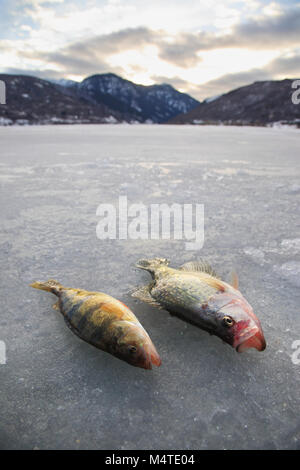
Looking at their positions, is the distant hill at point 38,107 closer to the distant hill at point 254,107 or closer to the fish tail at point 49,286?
the distant hill at point 254,107

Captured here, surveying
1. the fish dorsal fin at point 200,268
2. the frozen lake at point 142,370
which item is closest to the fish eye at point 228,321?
the frozen lake at point 142,370

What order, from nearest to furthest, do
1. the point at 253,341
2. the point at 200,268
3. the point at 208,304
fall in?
the point at 253,341, the point at 208,304, the point at 200,268

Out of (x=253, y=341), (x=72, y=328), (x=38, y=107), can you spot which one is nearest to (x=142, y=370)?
(x=72, y=328)

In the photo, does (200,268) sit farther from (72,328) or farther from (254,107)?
(254,107)

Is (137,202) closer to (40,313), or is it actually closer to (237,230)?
(237,230)

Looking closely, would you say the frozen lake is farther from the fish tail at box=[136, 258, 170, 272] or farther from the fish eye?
the fish eye

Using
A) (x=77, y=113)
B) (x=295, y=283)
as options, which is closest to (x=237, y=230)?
(x=295, y=283)

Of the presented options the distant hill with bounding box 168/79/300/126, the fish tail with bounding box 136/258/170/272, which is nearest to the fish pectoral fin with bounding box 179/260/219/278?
the fish tail with bounding box 136/258/170/272
